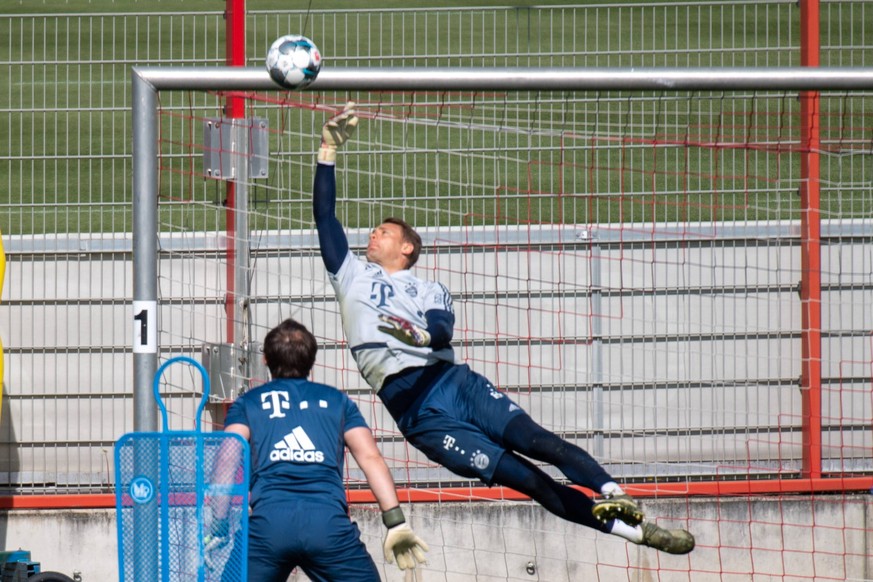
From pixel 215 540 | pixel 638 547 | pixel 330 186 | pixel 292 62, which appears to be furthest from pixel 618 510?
pixel 292 62

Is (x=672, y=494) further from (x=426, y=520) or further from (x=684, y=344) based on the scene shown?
(x=426, y=520)

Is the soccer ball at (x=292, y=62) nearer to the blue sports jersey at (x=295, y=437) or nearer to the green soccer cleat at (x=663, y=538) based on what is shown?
the blue sports jersey at (x=295, y=437)

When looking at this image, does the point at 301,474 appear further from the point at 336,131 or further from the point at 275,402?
the point at 336,131

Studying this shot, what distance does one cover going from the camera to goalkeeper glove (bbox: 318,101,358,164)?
17.8ft

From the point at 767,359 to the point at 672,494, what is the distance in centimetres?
99

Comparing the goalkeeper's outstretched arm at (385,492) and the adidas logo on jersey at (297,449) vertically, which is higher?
the adidas logo on jersey at (297,449)

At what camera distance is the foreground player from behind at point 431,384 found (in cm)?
548

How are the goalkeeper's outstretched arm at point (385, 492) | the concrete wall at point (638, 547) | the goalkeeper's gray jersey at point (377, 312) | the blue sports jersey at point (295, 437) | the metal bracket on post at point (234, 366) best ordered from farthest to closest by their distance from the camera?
the concrete wall at point (638, 547) → the metal bracket on post at point (234, 366) → the goalkeeper's gray jersey at point (377, 312) → the goalkeeper's outstretched arm at point (385, 492) → the blue sports jersey at point (295, 437)

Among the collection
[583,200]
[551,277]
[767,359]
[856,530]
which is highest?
[583,200]

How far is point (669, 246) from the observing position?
296 inches

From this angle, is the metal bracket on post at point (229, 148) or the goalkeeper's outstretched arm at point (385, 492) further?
the metal bracket on post at point (229, 148)

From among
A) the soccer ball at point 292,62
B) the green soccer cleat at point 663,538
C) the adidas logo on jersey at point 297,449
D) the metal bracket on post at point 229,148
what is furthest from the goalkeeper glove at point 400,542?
the metal bracket on post at point 229,148


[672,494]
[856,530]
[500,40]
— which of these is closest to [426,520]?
[672,494]

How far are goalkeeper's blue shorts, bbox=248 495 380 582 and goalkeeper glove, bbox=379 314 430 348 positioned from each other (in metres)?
0.99
